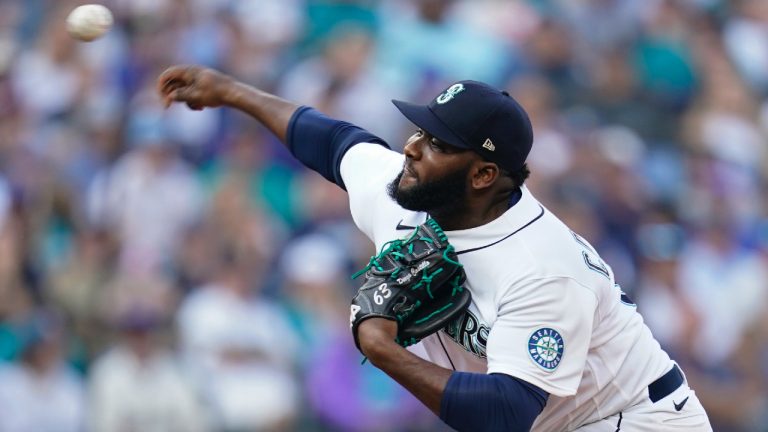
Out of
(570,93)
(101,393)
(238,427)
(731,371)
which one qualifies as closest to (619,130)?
(570,93)

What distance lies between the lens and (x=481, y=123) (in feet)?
12.0

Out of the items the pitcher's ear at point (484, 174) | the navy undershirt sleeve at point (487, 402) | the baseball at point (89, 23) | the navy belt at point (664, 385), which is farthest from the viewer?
the baseball at point (89, 23)

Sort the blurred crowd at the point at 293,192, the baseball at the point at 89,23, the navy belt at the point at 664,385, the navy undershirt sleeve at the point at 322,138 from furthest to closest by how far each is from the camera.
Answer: the blurred crowd at the point at 293,192 < the baseball at the point at 89,23 < the navy undershirt sleeve at the point at 322,138 < the navy belt at the point at 664,385

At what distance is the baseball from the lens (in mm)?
4656

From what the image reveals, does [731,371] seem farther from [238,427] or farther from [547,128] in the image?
[238,427]

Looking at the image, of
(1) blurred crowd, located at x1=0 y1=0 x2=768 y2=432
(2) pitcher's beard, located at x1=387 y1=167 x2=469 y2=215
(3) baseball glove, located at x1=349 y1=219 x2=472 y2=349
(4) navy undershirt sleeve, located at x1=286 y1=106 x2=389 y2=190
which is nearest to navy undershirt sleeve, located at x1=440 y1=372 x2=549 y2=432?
(3) baseball glove, located at x1=349 y1=219 x2=472 y2=349

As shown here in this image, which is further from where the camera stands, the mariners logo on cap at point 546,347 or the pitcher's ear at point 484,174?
the pitcher's ear at point 484,174

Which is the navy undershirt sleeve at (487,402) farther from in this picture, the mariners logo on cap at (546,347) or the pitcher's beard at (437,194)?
the pitcher's beard at (437,194)

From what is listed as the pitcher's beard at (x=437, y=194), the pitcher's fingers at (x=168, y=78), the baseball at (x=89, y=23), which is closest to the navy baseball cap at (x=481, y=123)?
the pitcher's beard at (x=437, y=194)

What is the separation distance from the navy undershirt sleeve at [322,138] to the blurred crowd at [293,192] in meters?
3.36

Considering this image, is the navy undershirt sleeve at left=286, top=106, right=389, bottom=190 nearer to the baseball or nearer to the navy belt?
the baseball

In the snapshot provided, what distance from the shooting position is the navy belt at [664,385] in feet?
13.0

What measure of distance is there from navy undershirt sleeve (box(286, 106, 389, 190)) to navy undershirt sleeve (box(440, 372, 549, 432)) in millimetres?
1138

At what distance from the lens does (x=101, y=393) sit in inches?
288
